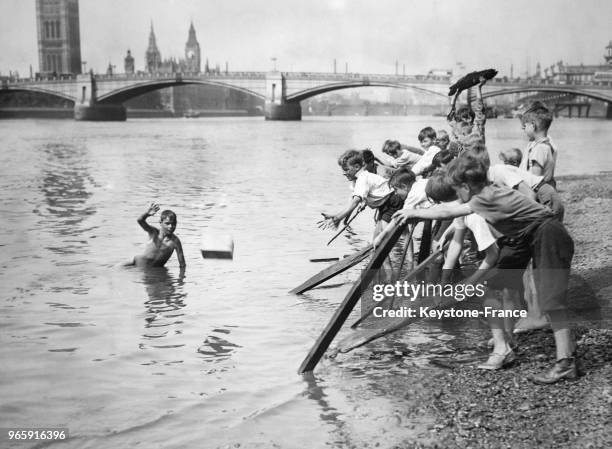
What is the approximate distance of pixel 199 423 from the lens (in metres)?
3.58

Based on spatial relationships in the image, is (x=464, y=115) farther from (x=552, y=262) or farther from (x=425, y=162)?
(x=552, y=262)

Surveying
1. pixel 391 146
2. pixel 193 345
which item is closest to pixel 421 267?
pixel 193 345

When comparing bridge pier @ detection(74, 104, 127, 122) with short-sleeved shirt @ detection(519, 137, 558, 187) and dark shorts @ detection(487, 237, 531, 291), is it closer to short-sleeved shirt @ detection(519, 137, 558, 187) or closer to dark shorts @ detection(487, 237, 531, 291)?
short-sleeved shirt @ detection(519, 137, 558, 187)

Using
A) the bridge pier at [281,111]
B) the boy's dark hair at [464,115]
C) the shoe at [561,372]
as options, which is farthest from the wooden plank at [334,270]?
the bridge pier at [281,111]

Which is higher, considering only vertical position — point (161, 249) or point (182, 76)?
point (182, 76)

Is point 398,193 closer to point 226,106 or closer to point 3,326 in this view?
point 3,326

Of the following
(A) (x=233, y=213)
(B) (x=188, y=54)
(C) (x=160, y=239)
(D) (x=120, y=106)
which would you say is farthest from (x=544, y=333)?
(B) (x=188, y=54)

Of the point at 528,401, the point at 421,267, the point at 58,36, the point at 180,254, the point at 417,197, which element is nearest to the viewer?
the point at 528,401

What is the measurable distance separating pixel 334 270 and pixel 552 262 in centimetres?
257

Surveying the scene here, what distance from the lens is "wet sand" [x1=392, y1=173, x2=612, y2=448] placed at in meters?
3.06

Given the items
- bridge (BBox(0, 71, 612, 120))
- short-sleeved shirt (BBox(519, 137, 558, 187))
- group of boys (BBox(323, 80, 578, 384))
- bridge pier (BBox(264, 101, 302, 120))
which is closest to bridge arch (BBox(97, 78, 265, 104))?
bridge (BBox(0, 71, 612, 120))

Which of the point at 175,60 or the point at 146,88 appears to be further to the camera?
the point at 175,60

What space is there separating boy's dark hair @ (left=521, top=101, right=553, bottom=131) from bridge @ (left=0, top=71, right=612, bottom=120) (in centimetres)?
5462

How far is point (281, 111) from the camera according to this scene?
69500 mm
